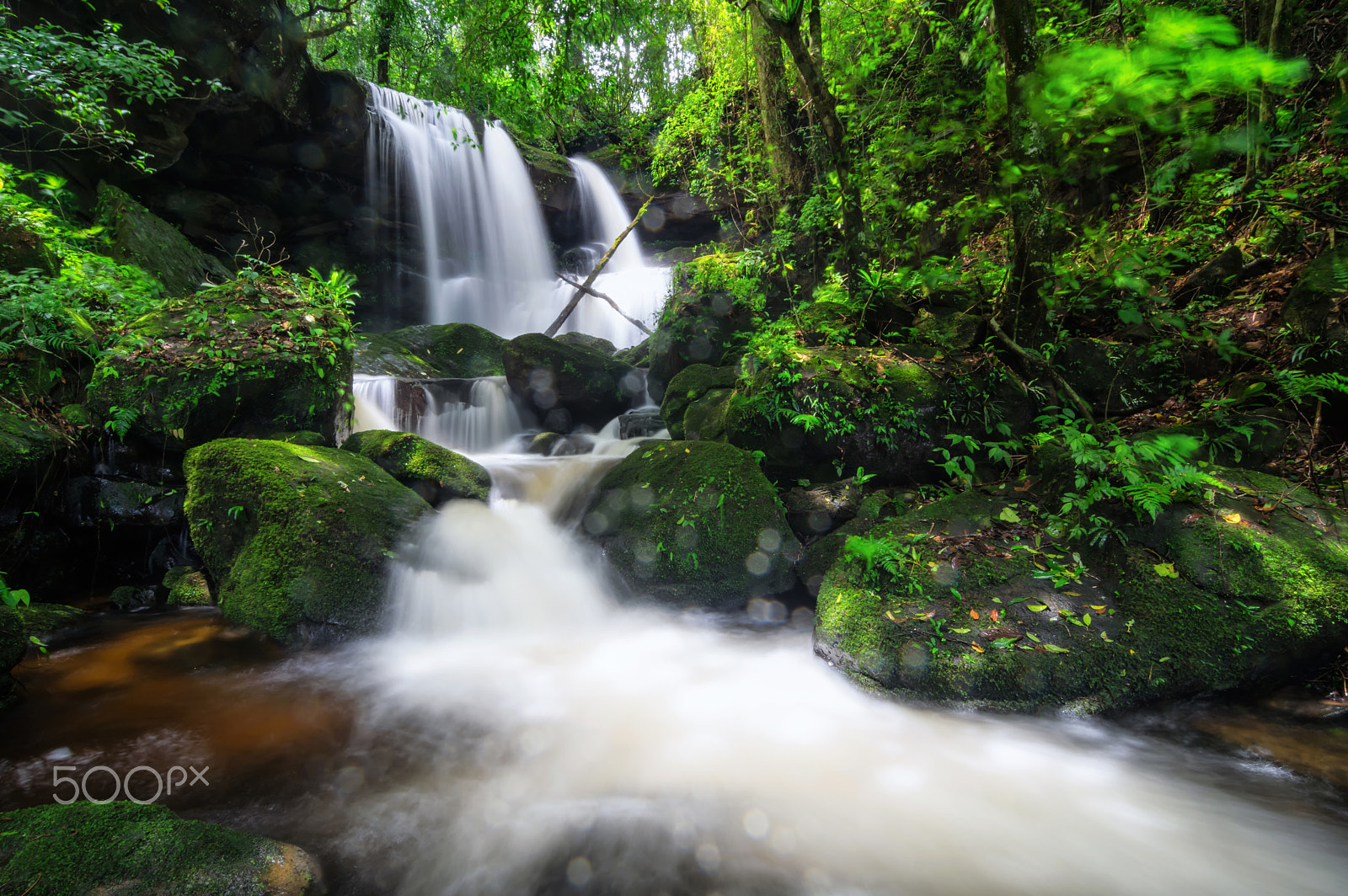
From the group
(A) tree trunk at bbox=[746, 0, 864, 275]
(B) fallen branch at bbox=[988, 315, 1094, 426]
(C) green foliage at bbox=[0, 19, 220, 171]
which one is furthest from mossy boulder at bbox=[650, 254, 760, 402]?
(C) green foliage at bbox=[0, 19, 220, 171]

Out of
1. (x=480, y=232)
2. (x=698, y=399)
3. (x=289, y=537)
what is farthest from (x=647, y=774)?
(x=480, y=232)

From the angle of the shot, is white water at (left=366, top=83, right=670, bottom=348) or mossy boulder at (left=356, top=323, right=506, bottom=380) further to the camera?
white water at (left=366, top=83, right=670, bottom=348)

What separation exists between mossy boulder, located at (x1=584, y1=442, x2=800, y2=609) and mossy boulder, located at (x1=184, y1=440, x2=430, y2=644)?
79.1 inches

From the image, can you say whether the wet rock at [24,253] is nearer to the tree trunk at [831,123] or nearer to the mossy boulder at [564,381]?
the mossy boulder at [564,381]

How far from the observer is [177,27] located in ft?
25.7

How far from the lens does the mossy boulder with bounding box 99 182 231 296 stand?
291 inches

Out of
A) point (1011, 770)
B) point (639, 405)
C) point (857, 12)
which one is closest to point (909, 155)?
point (857, 12)

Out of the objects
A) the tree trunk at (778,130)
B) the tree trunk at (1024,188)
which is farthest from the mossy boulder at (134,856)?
the tree trunk at (778,130)

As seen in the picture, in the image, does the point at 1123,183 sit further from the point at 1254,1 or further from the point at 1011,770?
the point at 1011,770

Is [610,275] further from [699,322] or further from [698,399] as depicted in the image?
[698,399]

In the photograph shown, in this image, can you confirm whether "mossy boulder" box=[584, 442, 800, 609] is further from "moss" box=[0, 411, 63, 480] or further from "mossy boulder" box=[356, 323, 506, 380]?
"mossy boulder" box=[356, 323, 506, 380]

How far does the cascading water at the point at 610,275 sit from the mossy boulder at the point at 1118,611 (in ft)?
30.0

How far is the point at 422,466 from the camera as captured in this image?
5.61m

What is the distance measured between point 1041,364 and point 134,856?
19.1ft
